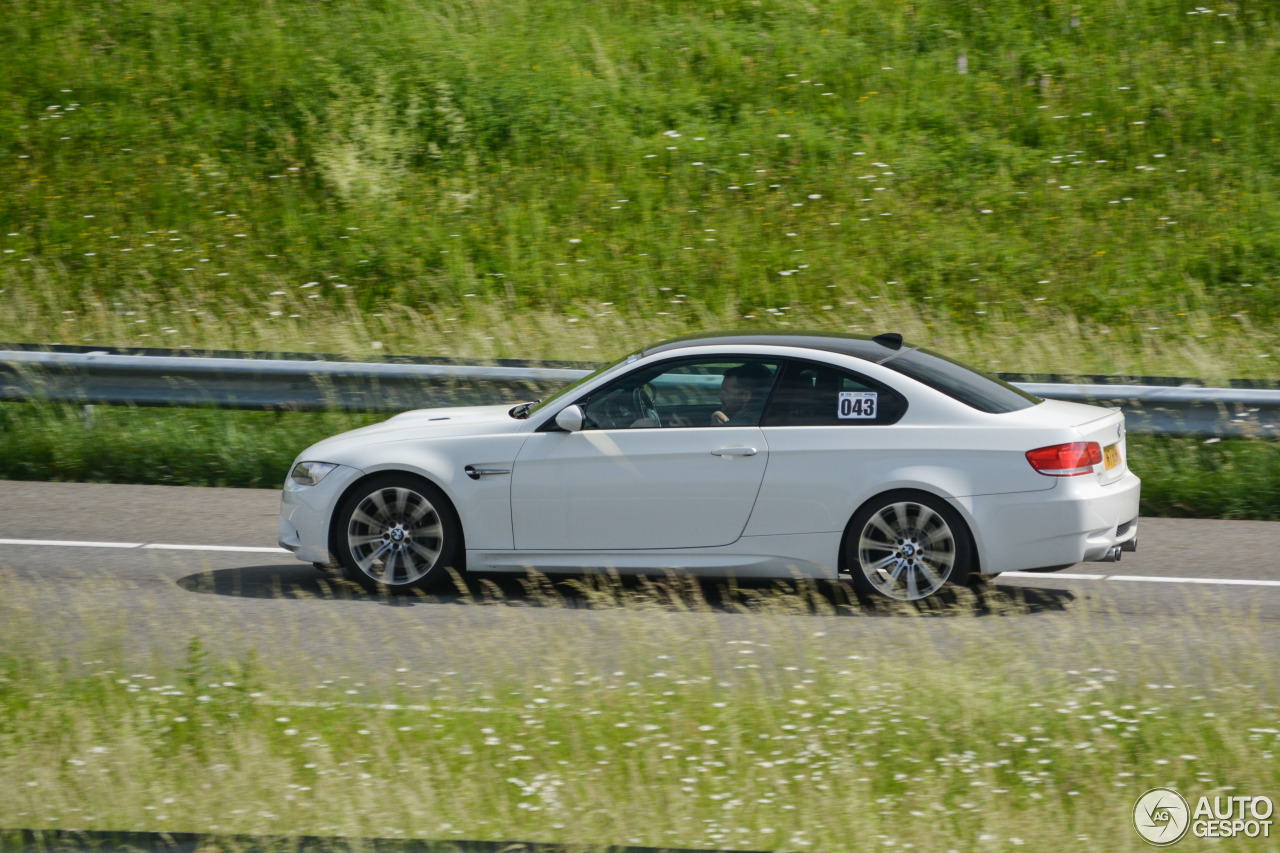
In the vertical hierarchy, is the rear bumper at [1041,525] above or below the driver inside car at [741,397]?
below

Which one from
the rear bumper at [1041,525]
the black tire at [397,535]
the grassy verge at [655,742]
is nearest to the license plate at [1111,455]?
the rear bumper at [1041,525]

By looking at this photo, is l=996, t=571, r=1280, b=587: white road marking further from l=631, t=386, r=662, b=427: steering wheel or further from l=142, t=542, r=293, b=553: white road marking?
l=142, t=542, r=293, b=553: white road marking

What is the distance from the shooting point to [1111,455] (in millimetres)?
7215

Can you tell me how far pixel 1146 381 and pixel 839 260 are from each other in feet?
17.1

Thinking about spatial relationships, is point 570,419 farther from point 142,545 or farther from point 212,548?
point 142,545

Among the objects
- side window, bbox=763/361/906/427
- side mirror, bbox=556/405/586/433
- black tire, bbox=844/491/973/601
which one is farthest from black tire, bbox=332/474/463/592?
black tire, bbox=844/491/973/601

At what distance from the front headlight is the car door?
1040 millimetres

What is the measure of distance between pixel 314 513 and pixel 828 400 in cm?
272

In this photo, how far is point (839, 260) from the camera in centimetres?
1536

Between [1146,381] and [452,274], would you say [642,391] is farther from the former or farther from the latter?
[452,274]

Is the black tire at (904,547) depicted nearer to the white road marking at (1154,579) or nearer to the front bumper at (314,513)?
the white road marking at (1154,579)

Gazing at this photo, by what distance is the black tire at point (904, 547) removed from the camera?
7.01 meters

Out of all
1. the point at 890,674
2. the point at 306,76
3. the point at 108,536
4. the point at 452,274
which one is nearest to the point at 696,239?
the point at 452,274

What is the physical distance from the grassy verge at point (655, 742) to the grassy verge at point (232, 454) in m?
3.59
